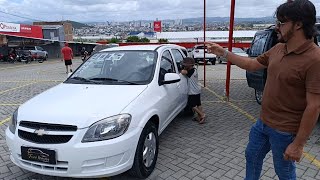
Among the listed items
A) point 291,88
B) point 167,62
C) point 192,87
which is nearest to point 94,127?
point 291,88

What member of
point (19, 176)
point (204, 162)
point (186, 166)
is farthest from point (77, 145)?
point (204, 162)

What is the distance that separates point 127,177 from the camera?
12.0 feet

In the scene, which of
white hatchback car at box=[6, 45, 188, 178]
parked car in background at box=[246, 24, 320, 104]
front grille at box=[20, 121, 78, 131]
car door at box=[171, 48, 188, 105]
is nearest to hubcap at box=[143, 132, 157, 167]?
white hatchback car at box=[6, 45, 188, 178]

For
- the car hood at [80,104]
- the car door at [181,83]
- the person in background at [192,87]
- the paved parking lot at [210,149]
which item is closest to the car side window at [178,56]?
the car door at [181,83]

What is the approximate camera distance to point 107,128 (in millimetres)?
3121

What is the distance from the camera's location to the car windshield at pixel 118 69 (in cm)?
429

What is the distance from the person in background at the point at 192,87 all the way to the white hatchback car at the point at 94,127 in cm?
124

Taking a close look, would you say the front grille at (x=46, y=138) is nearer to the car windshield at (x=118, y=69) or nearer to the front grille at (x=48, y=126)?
→ the front grille at (x=48, y=126)

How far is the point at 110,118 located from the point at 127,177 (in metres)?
0.93

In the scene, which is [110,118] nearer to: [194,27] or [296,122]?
[296,122]

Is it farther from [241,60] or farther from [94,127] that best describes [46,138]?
[241,60]

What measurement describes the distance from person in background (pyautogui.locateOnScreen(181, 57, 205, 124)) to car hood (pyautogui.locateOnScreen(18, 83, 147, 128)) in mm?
1736

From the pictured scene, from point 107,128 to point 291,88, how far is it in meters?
1.87

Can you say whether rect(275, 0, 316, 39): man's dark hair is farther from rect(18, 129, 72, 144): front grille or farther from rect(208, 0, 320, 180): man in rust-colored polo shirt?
rect(18, 129, 72, 144): front grille
